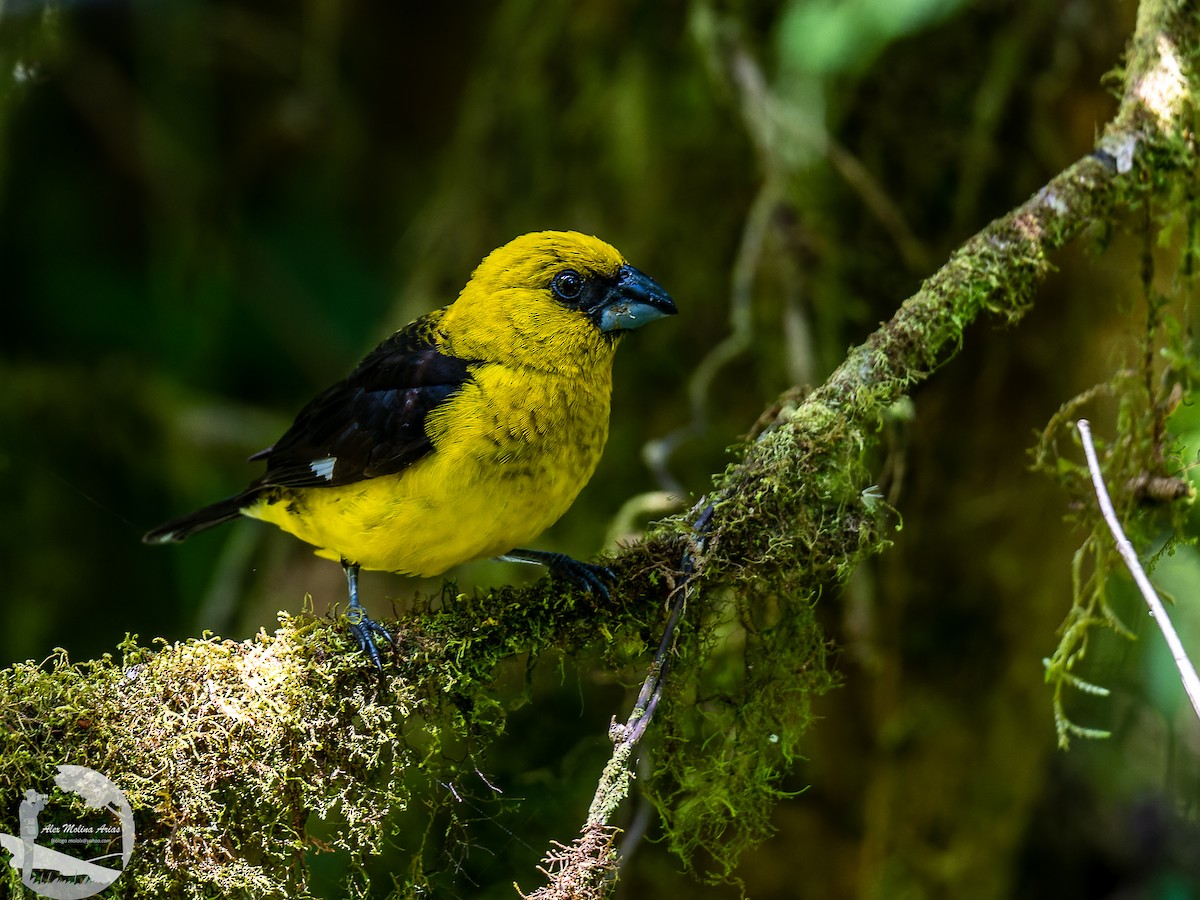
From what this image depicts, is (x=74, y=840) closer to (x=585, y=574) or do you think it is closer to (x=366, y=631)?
(x=366, y=631)

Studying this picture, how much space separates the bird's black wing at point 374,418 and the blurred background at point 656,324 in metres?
0.64

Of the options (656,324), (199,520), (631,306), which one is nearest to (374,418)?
(631,306)

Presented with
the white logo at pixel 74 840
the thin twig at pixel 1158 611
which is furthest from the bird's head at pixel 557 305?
the white logo at pixel 74 840

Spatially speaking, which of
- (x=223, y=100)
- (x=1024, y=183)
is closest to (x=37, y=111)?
(x=223, y=100)

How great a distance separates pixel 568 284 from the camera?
279 centimetres

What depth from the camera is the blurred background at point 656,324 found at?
3.55m

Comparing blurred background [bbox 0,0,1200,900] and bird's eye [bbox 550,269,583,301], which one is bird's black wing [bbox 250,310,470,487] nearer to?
bird's eye [bbox 550,269,583,301]

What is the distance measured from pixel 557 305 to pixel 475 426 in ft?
1.52

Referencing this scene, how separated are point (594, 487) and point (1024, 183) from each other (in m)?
1.91

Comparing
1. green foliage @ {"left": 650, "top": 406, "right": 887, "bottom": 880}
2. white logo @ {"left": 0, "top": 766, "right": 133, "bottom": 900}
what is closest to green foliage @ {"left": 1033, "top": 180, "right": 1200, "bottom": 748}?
green foliage @ {"left": 650, "top": 406, "right": 887, "bottom": 880}

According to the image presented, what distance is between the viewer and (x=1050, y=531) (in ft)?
12.0

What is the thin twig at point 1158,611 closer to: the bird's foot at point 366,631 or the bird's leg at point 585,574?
the bird's leg at point 585,574

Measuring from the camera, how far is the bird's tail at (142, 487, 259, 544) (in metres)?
3.15

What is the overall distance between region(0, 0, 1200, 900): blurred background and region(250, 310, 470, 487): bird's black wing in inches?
A: 25.3
